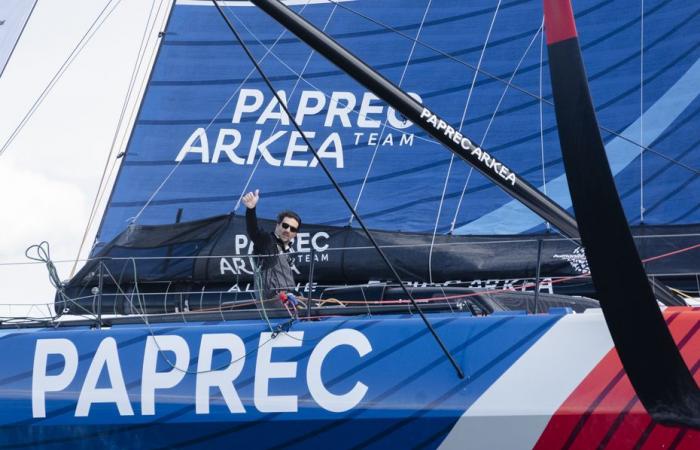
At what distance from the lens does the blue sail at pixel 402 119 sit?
279 inches

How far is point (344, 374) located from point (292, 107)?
2.92m

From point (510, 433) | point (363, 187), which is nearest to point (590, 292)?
point (363, 187)

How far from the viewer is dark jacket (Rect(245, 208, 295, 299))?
595 centimetres

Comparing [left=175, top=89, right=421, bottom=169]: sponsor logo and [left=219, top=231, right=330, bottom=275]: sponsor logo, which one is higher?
[left=175, top=89, right=421, bottom=169]: sponsor logo

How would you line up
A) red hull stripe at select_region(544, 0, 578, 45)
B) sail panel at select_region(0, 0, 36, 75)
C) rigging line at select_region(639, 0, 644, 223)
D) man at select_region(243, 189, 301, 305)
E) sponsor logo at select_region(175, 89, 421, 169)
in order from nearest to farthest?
1. red hull stripe at select_region(544, 0, 578, 45)
2. man at select_region(243, 189, 301, 305)
3. sail panel at select_region(0, 0, 36, 75)
4. rigging line at select_region(639, 0, 644, 223)
5. sponsor logo at select_region(175, 89, 421, 169)

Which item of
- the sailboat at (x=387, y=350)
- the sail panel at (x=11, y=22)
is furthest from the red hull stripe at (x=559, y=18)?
the sail panel at (x=11, y=22)

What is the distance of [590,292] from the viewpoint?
6.80 meters

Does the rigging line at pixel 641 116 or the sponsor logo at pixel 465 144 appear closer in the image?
the sponsor logo at pixel 465 144

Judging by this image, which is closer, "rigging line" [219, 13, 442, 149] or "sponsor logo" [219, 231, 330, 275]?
"sponsor logo" [219, 231, 330, 275]

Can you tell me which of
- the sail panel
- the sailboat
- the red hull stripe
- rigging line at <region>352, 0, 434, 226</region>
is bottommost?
the sailboat

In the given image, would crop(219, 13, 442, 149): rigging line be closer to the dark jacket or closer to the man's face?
the man's face

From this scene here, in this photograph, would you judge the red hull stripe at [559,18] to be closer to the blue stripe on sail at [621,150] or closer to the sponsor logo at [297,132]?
the blue stripe on sail at [621,150]

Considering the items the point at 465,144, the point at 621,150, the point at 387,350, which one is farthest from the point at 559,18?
the point at 621,150

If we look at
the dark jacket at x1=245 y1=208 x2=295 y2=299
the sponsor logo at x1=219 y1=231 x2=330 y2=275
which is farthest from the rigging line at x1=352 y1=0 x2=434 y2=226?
the dark jacket at x1=245 y1=208 x2=295 y2=299
